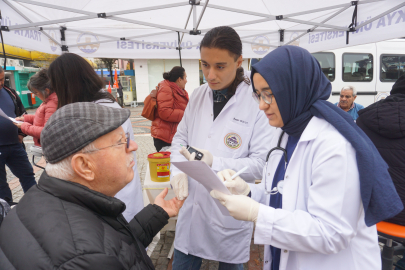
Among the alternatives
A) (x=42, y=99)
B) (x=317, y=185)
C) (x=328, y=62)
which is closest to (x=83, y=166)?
(x=317, y=185)

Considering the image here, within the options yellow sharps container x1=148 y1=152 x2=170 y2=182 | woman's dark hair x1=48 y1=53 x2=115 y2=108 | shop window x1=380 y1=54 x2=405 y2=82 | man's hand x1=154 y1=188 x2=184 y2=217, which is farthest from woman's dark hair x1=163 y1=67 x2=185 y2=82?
shop window x1=380 y1=54 x2=405 y2=82

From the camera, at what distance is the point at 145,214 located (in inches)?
60.6

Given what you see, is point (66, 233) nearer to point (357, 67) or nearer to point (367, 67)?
point (357, 67)

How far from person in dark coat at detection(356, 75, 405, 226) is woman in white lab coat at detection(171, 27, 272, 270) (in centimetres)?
124

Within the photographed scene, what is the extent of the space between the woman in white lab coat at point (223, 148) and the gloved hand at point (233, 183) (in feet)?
0.65

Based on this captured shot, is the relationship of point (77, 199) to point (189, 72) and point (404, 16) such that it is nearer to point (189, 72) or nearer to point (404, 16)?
point (404, 16)

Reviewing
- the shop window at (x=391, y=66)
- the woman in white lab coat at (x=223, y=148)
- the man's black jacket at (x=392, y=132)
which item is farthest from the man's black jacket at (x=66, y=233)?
the shop window at (x=391, y=66)

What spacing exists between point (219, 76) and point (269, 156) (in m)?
0.72

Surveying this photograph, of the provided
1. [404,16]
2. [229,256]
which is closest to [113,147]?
[229,256]

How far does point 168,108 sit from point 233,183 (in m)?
2.94

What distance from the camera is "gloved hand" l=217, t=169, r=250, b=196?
1437 millimetres

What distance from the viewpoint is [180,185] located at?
71.5 inches

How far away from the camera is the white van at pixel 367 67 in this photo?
8148 mm

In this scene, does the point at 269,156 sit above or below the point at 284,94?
below
